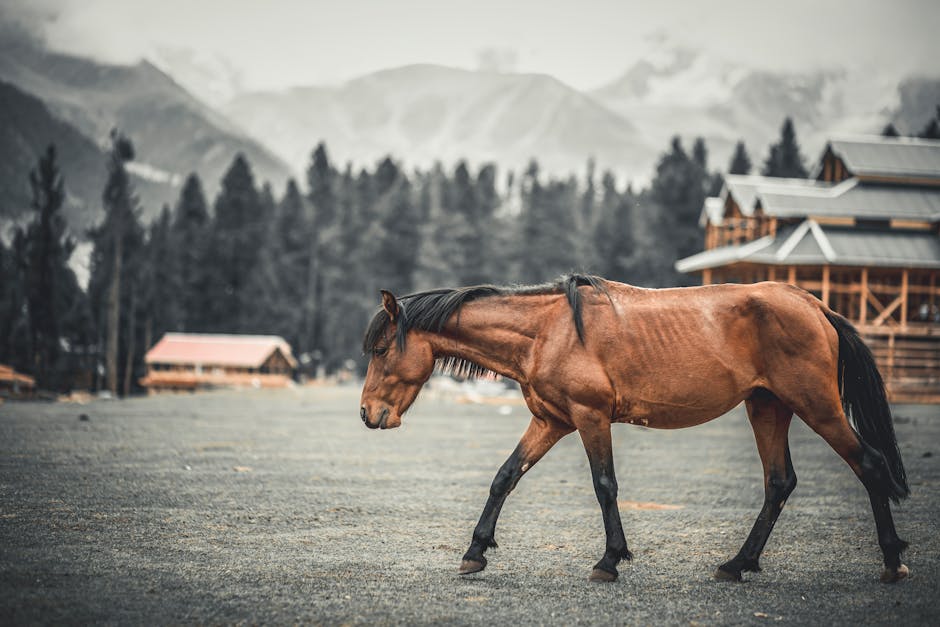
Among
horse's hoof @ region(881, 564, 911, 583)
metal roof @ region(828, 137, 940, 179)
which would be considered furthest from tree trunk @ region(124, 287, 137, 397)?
horse's hoof @ region(881, 564, 911, 583)

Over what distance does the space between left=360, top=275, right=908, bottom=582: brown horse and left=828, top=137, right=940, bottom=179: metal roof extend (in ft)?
112

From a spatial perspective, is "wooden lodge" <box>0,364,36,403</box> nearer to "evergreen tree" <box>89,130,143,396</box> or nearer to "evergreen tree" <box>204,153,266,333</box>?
"evergreen tree" <box>89,130,143,396</box>

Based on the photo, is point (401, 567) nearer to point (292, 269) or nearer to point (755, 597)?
point (755, 597)

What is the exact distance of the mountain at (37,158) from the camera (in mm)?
64125

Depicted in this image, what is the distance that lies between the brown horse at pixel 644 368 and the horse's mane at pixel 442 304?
12 mm

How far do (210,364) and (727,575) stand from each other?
188 ft

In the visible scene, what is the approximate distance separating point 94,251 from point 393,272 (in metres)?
30.8

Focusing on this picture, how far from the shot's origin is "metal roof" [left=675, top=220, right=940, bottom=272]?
3284 centimetres

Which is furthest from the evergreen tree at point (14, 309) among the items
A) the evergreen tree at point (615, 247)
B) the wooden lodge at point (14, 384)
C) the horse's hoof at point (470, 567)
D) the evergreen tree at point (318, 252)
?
the horse's hoof at point (470, 567)

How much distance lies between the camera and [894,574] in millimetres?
5914

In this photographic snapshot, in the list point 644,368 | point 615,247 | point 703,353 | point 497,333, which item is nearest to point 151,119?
point 615,247

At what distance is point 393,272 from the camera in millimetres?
82562

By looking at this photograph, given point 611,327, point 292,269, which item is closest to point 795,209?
point 611,327

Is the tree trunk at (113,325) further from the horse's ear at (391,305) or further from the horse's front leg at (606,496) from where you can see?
the horse's front leg at (606,496)
